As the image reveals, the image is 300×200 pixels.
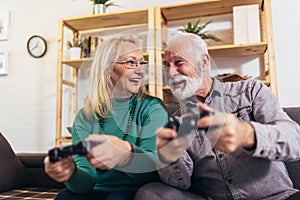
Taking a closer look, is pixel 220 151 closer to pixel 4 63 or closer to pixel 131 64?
pixel 131 64

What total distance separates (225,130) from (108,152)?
8.7 inches

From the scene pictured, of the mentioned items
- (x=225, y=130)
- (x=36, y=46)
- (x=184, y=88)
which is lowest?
(x=225, y=130)

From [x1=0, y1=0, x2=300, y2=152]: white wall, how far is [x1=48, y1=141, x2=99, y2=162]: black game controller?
1894 mm

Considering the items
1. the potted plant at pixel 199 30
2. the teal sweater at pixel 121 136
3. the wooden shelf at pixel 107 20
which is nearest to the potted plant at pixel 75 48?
the wooden shelf at pixel 107 20

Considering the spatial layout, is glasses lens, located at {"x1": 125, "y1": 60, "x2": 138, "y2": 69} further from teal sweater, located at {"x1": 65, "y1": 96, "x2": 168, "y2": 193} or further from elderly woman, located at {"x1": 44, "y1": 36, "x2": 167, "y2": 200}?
teal sweater, located at {"x1": 65, "y1": 96, "x2": 168, "y2": 193}

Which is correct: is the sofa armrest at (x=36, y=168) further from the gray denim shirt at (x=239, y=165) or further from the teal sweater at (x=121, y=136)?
the gray denim shirt at (x=239, y=165)

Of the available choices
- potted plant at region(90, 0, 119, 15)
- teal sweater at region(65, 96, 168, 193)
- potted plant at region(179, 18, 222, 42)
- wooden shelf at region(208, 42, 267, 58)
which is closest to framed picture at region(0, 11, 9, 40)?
potted plant at region(90, 0, 119, 15)

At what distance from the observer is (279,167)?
0.83 metres

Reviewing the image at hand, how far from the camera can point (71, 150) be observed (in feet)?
1.69

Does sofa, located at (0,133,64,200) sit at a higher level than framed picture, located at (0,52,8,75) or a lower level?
lower

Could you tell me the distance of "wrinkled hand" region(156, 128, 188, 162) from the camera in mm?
529

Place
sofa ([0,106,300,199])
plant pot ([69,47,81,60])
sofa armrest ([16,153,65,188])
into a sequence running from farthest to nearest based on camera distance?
1. plant pot ([69,47,81,60])
2. sofa armrest ([16,153,65,188])
3. sofa ([0,106,300,199])

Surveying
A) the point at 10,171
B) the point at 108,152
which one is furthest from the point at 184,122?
the point at 10,171

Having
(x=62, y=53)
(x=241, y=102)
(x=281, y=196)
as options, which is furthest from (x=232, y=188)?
(x=62, y=53)
